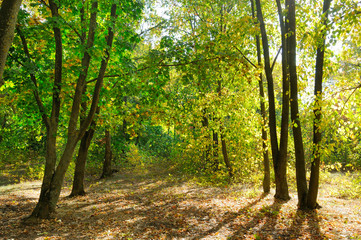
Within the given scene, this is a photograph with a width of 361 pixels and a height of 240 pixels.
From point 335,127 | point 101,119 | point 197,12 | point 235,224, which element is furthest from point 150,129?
point 335,127

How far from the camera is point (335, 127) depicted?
173 inches

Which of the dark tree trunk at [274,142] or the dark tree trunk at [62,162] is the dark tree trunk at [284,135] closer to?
the dark tree trunk at [274,142]

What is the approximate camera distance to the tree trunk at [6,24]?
2.48 m

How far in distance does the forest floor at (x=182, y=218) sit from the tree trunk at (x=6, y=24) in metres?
4.17

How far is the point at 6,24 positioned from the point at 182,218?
5.61 m

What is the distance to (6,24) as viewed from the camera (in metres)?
2.50

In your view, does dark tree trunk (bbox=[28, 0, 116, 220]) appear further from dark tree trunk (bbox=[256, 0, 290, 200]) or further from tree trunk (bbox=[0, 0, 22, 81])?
dark tree trunk (bbox=[256, 0, 290, 200])

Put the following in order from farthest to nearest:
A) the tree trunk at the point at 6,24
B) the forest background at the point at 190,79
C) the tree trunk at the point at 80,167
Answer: the tree trunk at the point at 80,167 → the forest background at the point at 190,79 → the tree trunk at the point at 6,24

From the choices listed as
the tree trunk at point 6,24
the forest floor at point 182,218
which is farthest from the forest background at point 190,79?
the tree trunk at point 6,24

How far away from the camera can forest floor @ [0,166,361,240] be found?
17.9 ft

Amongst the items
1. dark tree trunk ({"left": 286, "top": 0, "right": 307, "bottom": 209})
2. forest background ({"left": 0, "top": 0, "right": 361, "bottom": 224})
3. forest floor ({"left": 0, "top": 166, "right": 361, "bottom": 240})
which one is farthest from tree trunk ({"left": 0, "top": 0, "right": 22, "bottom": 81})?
dark tree trunk ({"left": 286, "top": 0, "right": 307, "bottom": 209})

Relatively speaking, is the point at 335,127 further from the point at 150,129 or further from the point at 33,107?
the point at 150,129

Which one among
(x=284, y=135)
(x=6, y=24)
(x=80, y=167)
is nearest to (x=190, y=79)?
(x=284, y=135)

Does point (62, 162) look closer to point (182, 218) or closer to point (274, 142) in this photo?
point (182, 218)
